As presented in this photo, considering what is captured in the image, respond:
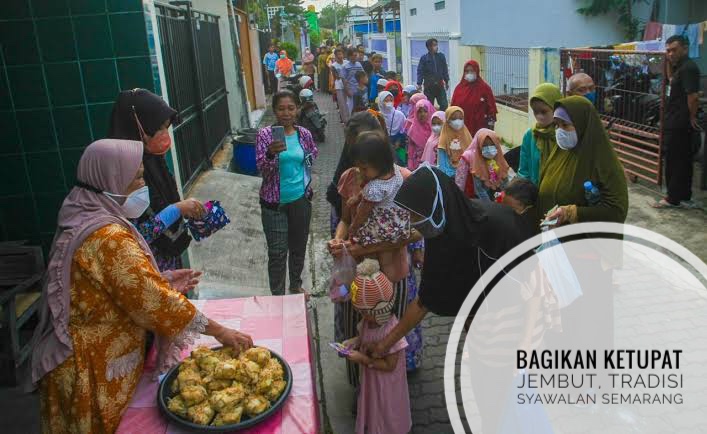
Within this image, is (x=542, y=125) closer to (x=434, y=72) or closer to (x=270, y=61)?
(x=434, y=72)

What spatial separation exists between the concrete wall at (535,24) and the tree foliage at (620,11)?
149mm

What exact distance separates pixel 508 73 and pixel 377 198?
9570mm

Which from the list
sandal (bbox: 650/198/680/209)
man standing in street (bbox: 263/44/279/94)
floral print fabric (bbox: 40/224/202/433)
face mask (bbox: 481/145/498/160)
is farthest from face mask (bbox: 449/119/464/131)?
man standing in street (bbox: 263/44/279/94)

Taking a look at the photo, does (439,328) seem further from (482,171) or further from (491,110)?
(491,110)

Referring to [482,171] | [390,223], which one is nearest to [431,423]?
[390,223]

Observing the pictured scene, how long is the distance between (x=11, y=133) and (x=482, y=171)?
3866mm

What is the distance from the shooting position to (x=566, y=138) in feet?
11.4

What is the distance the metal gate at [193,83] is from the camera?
718 cm

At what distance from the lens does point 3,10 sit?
13.4 ft

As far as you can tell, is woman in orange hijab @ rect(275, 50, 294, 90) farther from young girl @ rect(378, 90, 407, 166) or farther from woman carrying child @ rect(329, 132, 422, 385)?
woman carrying child @ rect(329, 132, 422, 385)

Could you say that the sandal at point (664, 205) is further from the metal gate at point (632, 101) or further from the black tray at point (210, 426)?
the black tray at point (210, 426)

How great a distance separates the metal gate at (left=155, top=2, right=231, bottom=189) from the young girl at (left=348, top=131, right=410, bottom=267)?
12.9 ft

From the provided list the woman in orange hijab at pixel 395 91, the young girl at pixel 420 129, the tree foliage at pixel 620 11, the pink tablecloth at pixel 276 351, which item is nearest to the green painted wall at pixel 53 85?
the pink tablecloth at pixel 276 351

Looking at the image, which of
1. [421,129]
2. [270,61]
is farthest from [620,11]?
[270,61]
